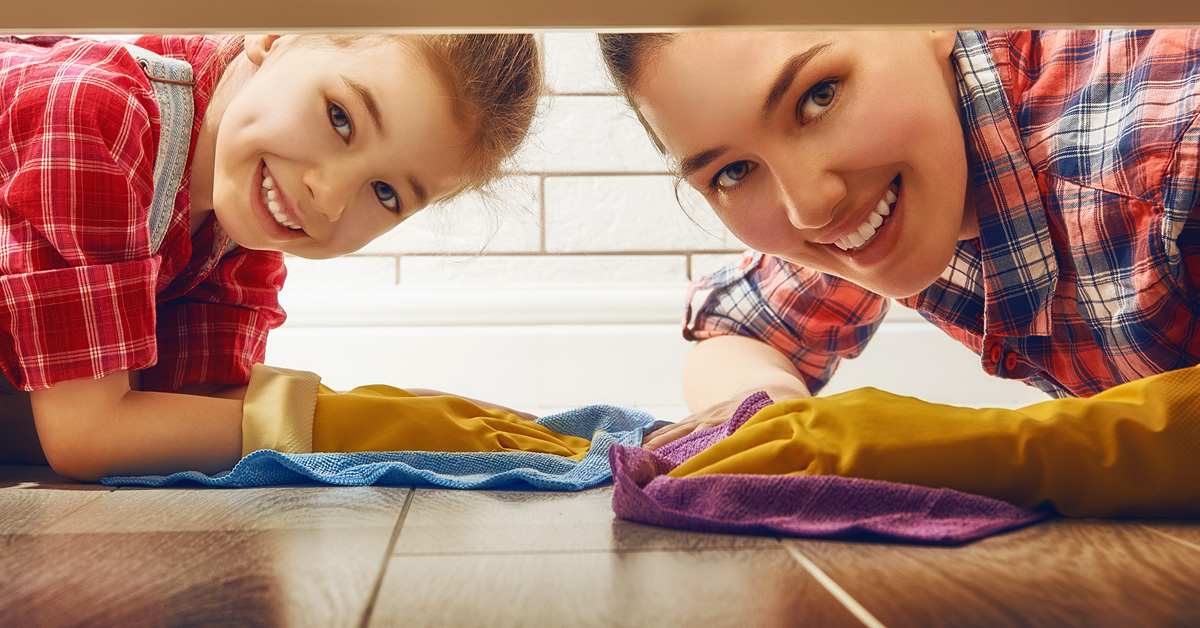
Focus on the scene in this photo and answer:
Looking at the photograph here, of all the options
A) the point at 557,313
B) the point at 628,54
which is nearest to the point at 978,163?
the point at 628,54

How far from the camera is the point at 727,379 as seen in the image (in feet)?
2.70

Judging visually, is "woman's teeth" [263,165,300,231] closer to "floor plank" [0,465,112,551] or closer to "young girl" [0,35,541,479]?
"young girl" [0,35,541,479]

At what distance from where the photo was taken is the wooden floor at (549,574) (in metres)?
0.25

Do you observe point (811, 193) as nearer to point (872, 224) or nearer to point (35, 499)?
point (872, 224)

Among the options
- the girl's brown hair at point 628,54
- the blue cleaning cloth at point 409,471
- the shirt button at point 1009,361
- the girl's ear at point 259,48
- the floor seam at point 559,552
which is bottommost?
the blue cleaning cloth at point 409,471

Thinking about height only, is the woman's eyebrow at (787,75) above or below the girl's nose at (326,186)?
above

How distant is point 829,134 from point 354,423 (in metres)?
0.40

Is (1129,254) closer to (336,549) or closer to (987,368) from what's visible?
(987,368)

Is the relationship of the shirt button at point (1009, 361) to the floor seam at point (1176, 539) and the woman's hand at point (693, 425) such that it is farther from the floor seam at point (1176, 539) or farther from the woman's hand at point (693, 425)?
the floor seam at point (1176, 539)

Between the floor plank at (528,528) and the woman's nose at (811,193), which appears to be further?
the woman's nose at (811,193)

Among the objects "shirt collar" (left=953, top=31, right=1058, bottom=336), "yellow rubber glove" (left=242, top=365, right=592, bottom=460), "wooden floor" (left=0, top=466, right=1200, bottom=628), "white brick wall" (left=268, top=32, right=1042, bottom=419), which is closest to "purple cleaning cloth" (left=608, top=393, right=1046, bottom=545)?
"wooden floor" (left=0, top=466, right=1200, bottom=628)

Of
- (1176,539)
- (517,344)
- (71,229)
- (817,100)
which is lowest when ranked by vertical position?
(517,344)

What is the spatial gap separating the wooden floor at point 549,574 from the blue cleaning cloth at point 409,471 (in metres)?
0.07

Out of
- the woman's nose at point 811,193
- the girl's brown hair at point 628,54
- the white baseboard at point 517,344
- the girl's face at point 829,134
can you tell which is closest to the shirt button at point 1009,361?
the girl's face at point 829,134
